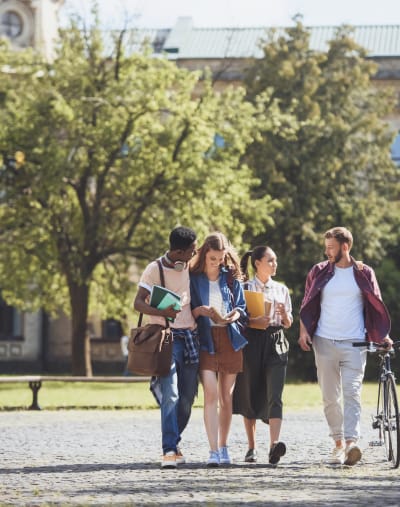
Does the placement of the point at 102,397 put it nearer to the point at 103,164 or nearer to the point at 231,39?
the point at 103,164

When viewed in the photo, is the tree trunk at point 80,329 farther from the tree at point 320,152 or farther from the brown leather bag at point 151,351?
the brown leather bag at point 151,351

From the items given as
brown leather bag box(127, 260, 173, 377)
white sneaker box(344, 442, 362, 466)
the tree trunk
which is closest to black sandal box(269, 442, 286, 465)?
white sneaker box(344, 442, 362, 466)

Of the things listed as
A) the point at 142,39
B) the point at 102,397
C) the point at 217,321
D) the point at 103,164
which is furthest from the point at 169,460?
the point at 142,39

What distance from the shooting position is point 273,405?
11.8 meters

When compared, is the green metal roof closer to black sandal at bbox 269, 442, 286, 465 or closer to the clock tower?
the clock tower

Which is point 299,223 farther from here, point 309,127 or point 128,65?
point 128,65

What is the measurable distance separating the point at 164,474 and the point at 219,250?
2.07 meters

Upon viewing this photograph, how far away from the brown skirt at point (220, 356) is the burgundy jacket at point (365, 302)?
684 mm

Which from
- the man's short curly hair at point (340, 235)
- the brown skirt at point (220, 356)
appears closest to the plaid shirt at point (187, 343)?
the brown skirt at point (220, 356)

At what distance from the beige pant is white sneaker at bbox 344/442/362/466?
0.45m

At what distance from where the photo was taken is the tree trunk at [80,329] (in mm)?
35094

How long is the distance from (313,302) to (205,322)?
0.99m

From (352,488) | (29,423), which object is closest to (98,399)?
(29,423)

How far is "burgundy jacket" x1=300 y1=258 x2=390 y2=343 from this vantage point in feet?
38.3
